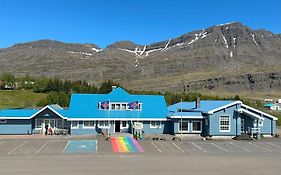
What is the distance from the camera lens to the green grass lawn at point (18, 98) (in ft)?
372

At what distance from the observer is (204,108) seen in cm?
5219

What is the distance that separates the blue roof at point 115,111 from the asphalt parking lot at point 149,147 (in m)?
7.14

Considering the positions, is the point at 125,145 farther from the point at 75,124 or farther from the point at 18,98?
the point at 18,98

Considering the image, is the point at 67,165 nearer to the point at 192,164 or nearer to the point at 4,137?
the point at 192,164

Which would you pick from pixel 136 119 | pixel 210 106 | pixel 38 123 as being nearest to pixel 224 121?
pixel 210 106

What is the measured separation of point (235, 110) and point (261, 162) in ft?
63.9

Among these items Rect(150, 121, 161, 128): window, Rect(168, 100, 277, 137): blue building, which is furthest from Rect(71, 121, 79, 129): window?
Rect(168, 100, 277, 137): blue building

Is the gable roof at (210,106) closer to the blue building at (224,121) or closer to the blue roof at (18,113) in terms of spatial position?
the blue building at (224,121)

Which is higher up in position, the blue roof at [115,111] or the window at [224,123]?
the blue roof at [115,111]

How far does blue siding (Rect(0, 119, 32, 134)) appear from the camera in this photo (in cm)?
5022

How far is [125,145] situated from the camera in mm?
39844

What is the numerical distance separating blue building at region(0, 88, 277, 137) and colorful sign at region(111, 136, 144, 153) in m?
4.09

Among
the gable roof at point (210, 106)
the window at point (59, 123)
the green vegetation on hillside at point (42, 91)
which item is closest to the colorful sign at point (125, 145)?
the window at point (59, 123)

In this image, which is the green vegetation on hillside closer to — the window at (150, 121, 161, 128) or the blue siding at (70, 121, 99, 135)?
the window at (150, 121, 161, 128)
